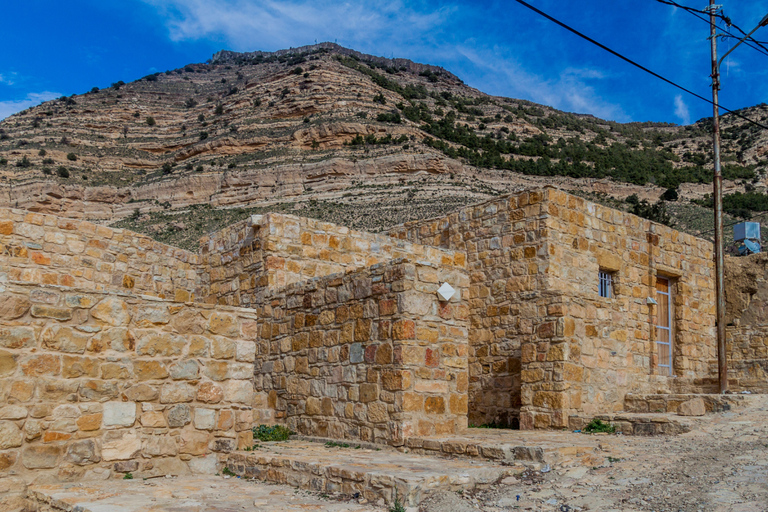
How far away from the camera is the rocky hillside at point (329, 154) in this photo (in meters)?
45.9

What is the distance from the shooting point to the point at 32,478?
5.02 m

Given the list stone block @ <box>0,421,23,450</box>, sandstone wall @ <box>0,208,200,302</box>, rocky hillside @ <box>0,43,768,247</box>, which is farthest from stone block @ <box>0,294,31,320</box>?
rocky hillside @ <box>0,43,768,247</box>

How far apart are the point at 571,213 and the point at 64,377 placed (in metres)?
7.65

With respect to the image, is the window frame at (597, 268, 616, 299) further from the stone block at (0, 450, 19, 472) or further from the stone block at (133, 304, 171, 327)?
the stone block at (0, 450, 19, 472)

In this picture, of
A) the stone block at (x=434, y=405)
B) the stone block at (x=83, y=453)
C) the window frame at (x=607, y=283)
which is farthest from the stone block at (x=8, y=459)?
the window frame at (x=607, y=283)

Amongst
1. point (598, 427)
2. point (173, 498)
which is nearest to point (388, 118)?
point (598, 427)

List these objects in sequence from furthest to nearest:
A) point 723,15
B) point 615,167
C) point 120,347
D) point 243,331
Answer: point 615,167 → point 723,15 → point 243,331 → point 120,347

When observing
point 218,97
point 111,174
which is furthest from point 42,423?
point 218,97

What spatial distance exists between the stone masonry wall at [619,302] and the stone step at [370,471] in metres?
3.34

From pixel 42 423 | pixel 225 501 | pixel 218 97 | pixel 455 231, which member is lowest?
pixel 225 501

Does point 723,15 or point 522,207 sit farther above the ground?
point 723,15

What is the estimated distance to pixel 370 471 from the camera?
A: 16.3 feet

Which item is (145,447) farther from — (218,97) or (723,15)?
(218,97)

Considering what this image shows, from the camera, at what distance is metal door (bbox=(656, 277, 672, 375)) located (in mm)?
11859
